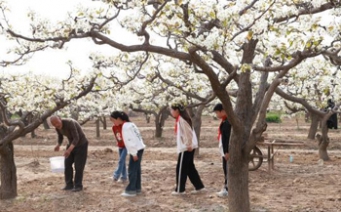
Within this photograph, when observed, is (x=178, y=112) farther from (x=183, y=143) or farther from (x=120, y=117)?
(x=120, y=117)

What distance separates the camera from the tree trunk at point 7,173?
906 cm

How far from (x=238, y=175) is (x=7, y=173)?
4812mm

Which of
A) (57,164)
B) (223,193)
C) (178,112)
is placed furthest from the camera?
(57,164)

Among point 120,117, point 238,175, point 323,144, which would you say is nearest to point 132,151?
point 120,117

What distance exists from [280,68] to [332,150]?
48.1ft

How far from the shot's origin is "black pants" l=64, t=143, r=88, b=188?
387 inches

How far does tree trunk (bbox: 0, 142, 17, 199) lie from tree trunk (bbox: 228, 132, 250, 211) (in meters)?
4.59

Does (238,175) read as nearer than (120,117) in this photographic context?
Yes

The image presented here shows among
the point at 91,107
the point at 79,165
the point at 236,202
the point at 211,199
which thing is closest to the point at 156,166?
the point at 79,165

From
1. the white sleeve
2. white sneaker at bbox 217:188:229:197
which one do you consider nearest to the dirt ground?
white sneaker at bbox 217:188:229:197

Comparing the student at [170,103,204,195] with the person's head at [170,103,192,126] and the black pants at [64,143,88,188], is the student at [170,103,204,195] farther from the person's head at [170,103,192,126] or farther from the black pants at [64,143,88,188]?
the black pants at [64,143,88,188]

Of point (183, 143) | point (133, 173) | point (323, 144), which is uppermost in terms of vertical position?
point (183, 143)

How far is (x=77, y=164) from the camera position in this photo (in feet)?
32.2

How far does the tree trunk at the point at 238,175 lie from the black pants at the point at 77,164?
4.02 m
